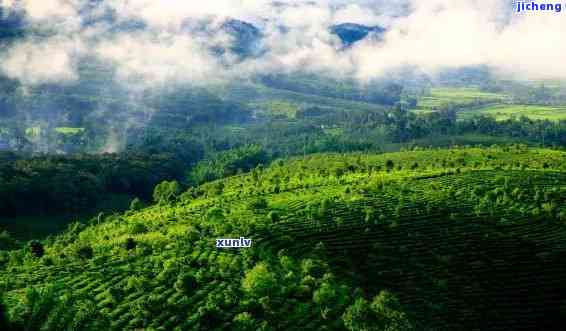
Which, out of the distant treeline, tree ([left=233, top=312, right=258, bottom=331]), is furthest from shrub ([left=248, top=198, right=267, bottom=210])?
the distant treeline

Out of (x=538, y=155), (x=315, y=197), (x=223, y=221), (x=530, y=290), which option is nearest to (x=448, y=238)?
(x=530, y=290)

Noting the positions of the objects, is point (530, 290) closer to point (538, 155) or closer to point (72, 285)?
point (72, 285)

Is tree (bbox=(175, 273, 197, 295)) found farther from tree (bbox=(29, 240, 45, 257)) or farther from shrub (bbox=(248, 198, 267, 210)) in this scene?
tree (bbox=(29, 240, 45, 257))

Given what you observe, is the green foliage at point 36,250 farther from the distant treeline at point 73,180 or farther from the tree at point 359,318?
the tree at point 359,318

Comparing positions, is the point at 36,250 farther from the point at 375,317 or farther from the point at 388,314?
the point at 388,314

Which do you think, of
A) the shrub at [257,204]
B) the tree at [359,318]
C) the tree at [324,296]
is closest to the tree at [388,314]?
the tree at [359,318]
